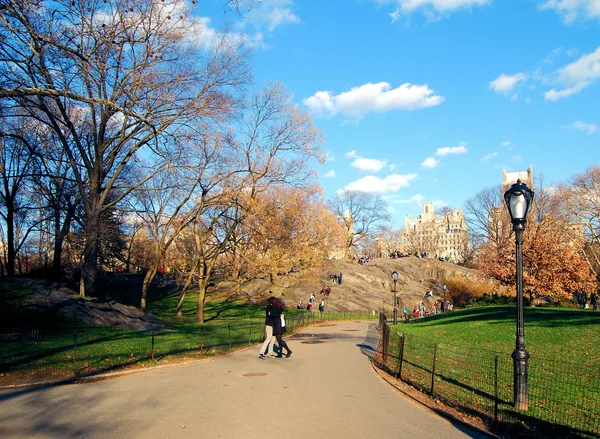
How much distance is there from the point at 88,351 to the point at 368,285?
165ft

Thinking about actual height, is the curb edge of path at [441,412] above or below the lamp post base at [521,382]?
below

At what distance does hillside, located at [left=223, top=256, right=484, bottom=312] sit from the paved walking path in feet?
118

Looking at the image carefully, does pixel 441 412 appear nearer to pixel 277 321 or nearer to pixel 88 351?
pixel 277 321

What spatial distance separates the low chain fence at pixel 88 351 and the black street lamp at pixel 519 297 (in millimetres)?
9013

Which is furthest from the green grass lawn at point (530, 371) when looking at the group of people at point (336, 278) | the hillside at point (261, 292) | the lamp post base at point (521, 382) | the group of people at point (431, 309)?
the group of people at point (336, 278)

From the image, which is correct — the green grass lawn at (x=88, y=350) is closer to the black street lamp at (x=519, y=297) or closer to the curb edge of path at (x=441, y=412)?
the curb edge of path at (x=441, y=412)

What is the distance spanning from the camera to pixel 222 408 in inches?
342

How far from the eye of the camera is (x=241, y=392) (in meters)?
10.1

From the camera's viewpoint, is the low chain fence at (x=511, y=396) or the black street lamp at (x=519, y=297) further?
the black street lamp at (x=519, y=297)

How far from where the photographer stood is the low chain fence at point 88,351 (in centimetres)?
1169

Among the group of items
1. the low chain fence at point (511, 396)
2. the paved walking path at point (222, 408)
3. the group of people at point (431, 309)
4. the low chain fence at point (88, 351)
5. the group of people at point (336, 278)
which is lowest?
the group of people at point (431, 309)

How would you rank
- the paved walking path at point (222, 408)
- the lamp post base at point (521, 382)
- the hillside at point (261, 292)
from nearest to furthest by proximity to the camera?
the paved walking path at point (222, 408) < the lamp post base at point (521, 382) < the hillside at point (261, 292)

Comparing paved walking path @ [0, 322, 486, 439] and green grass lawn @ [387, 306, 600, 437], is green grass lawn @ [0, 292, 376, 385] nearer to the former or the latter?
paved walking path @ [0, 322, 486, 439]

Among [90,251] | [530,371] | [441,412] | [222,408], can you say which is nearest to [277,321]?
[222,408]
